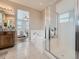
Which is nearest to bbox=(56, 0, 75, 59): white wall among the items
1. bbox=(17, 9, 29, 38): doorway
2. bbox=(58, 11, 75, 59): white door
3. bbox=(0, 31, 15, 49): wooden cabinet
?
bbox=(58, 11, 75, 59): white door

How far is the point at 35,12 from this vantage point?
9891 millimetres

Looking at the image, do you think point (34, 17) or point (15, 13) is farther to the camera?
point (34, 17)

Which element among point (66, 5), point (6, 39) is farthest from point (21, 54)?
point (66, 5)

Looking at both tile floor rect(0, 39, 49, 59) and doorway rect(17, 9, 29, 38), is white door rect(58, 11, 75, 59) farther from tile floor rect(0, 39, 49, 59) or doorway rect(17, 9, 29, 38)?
doorway rect(17, 9, 29, 38)

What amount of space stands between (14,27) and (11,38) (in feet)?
4.33

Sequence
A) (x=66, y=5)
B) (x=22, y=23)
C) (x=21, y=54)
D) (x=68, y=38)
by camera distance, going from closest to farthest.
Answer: (x=68, y=38)
(x=66, y=5)
(x=21, y=54)
(x=22, y=23)

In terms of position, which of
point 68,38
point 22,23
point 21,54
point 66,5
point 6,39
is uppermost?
point 66,5

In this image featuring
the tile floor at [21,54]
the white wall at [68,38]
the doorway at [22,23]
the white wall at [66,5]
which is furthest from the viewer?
the doorway at [22,23]

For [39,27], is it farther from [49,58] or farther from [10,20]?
[49,58]

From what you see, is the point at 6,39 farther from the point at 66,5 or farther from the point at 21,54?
the point at 66,5

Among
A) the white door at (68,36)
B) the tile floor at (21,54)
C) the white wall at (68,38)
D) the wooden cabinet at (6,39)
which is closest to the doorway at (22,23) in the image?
the wooden cabinet at (6,39)

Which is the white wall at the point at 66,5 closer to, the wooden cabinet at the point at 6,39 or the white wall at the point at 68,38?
the white wall at the point at 68,38

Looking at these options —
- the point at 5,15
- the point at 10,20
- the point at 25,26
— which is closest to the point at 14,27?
the point at 10,20

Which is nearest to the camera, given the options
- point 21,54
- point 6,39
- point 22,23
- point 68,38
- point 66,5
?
point 68,38
